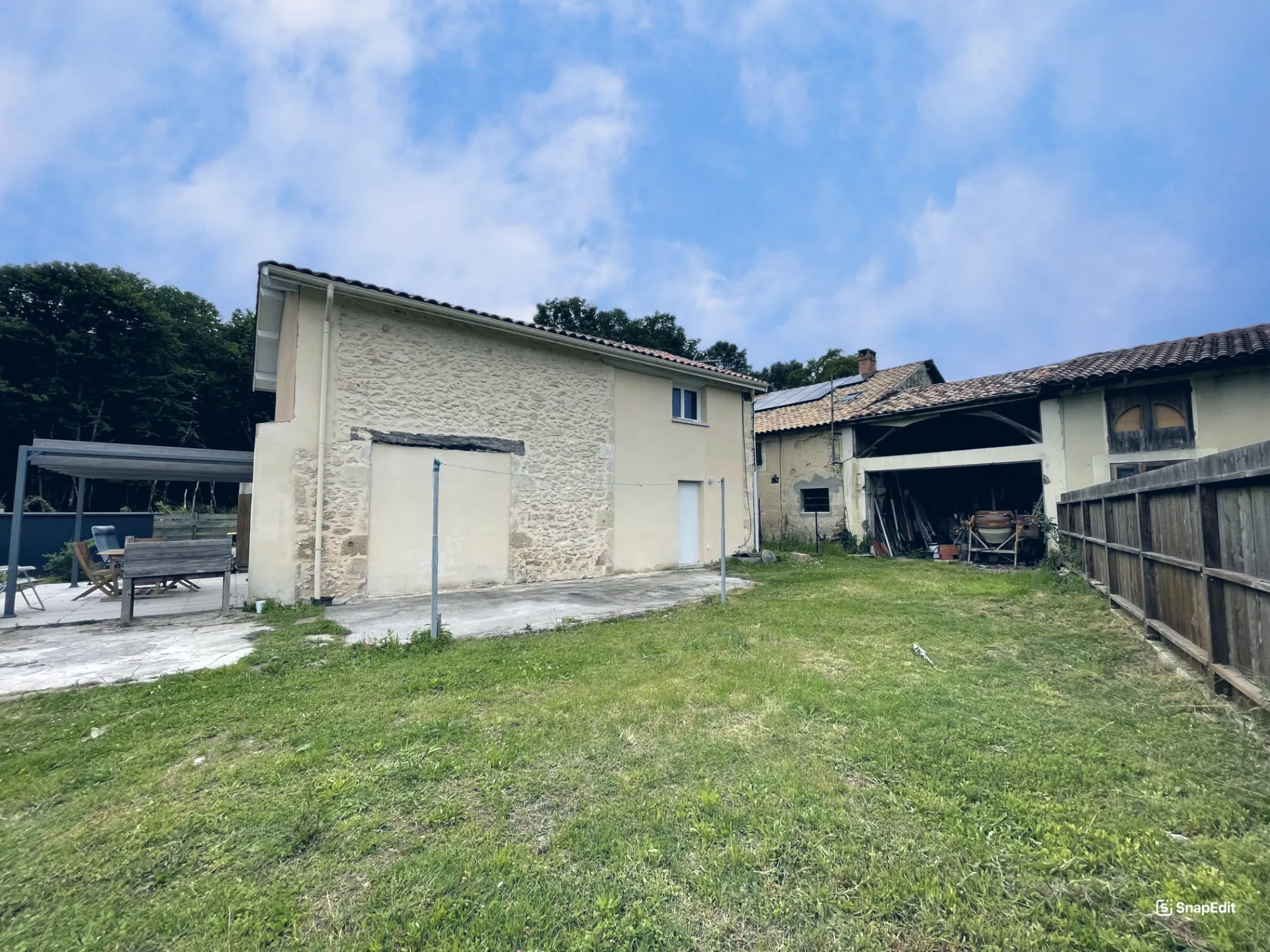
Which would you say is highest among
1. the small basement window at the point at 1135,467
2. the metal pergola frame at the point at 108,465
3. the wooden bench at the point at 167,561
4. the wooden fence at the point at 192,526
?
the small basement window at the point at 1135,467

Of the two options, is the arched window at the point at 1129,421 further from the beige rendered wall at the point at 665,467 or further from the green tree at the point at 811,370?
the green tree at the point at 811,370

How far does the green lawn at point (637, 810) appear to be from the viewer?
183 cm

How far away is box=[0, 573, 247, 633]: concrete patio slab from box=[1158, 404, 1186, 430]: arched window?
18.8m

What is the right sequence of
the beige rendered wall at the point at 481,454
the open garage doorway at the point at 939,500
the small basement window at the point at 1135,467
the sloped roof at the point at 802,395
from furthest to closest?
the sloped roof at the point at 802,395 < the open garage doorway at the point at 939,500 < the small basement window at the point at 1135,467 < the beige rendered wall at the point at 481,454

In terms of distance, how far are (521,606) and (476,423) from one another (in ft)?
12.1

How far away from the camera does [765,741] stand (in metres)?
3.26

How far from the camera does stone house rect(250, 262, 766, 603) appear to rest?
8062 millimetres

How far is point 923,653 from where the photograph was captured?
5082 millimetres

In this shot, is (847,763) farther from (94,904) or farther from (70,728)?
(70,728)

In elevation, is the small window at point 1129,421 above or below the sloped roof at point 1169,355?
below

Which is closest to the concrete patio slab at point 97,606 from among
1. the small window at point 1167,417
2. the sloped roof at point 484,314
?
the sloped roof at point 484,314

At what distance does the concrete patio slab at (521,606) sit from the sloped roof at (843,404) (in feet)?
28.1

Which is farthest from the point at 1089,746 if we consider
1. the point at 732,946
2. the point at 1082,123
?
the point at 1082,123
